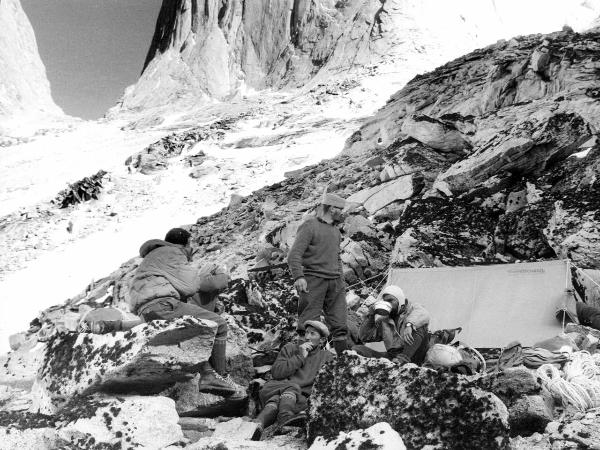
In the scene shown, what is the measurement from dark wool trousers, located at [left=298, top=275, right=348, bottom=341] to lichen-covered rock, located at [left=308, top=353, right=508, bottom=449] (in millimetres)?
1777

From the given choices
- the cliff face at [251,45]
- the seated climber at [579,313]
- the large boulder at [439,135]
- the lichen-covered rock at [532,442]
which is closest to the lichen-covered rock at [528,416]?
the lichen-covered rock at [532,442]

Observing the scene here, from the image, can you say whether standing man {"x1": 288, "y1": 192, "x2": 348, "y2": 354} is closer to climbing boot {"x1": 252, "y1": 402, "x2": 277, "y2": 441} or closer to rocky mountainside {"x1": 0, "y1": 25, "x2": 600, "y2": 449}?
rocky mountainside {"x1": 0, "y1": 25, "x2": 600, "y2": 449}

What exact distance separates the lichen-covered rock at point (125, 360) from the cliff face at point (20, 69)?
57237 mm

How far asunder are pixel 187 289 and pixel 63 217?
56.0 ft

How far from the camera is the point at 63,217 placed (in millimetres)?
19734

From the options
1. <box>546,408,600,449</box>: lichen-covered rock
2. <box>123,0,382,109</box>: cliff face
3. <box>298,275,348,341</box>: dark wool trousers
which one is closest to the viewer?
<box>546,408,600,449</box>: lichen-covered rock

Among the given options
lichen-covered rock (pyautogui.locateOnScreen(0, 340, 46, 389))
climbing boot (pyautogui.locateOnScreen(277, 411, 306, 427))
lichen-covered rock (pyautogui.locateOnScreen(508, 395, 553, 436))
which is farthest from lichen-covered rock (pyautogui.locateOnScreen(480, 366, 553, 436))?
lichen-covered rock (pyautogui.locateOnScreen(0, 340, 46, 389))

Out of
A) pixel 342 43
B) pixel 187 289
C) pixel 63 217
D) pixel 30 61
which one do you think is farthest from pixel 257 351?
pixel 30 61

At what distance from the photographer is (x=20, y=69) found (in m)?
72.4

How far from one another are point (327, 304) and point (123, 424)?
2.61 metres

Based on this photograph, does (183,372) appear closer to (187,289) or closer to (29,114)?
(187,289)

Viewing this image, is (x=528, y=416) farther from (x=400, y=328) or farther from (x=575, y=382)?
(x=400, y=328)

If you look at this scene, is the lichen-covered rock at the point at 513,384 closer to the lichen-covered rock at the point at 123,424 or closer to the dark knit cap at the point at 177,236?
the lichen-covered rock at the point at 123,424

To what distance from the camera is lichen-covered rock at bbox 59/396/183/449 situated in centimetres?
333
